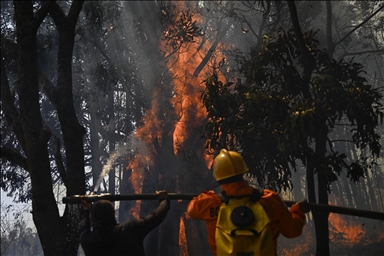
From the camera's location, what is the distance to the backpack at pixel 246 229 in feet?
12.2

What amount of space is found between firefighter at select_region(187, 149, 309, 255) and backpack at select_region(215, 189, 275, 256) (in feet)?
→ 0.20

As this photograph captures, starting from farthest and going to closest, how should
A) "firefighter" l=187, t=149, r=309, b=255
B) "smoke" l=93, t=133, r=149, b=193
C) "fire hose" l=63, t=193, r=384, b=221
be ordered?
"smoke" l=93, t=133, r=149, b=193 < "fire hose" l=63, t=193, r=384, b=221 < "firefighter" l=187, t=149, r=309, b=255

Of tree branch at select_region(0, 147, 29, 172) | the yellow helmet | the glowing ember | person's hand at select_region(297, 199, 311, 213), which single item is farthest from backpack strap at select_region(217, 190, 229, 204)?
the glowing ember

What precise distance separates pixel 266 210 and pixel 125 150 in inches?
906

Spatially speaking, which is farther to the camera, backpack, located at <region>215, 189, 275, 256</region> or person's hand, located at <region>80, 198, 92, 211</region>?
person's hand, located at <region>80, 198, 92, 211</region>

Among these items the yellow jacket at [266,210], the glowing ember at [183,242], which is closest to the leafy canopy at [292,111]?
the yellow jacket at [266,210]

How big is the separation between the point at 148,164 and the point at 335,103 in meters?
16.0

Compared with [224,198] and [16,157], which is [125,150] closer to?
[16,157]

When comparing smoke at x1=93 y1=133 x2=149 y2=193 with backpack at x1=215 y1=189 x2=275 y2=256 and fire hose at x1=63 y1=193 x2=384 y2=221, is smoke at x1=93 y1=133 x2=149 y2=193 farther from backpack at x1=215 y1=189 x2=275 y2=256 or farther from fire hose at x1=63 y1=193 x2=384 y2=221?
backpack at x1=215 y1=189 x2=275 y2=256

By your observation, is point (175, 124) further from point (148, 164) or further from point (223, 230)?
point (223, 230)

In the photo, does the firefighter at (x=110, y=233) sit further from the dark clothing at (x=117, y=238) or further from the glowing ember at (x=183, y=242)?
the glowing ember at (x=183, y=242)

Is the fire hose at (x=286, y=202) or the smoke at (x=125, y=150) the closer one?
the fire hose at (x=286, y=202)

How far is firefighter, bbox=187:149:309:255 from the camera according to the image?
150 inches

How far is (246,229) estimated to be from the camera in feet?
12.3
